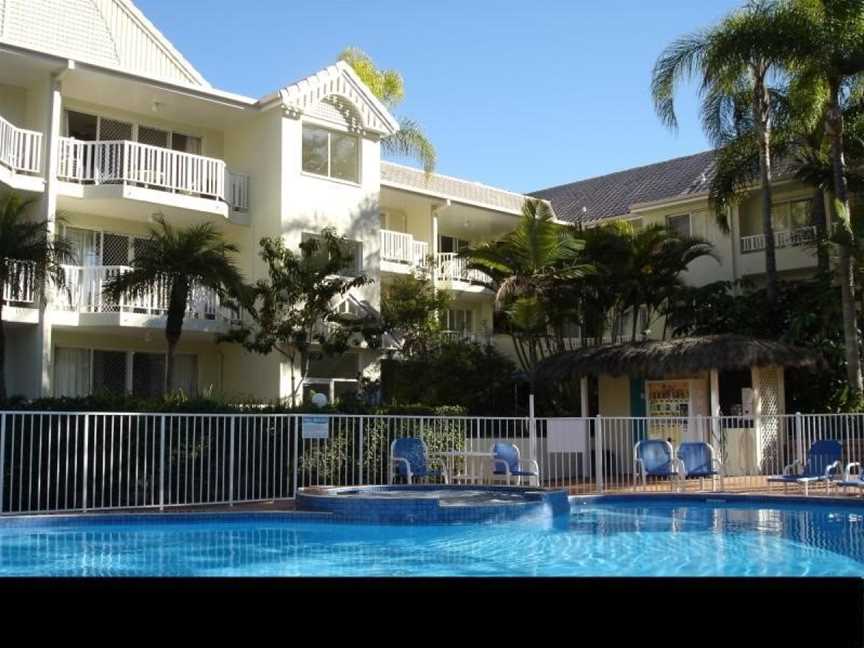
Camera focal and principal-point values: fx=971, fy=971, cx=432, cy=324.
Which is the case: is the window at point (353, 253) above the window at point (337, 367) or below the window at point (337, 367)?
above

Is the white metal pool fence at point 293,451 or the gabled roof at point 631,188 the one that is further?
the gabled roof at point 631,188

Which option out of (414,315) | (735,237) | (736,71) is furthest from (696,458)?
(735,237)

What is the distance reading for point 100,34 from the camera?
81.7 ft

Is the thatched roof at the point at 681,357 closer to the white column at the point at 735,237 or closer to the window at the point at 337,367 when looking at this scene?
the window at the point at 337,367

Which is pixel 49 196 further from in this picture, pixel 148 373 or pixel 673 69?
pixel 673 69

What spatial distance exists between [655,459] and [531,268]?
901 cm

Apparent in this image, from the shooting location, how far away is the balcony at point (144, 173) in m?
21.8

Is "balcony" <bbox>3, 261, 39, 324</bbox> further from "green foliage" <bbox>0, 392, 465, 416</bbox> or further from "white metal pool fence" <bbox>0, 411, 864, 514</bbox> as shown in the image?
"white metal pool fence" <bbox>0, 411, 864, 514</bbox>

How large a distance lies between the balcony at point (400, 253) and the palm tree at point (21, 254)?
34.4ft

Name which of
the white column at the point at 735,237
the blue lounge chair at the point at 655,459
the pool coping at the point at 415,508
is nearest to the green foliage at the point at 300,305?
the pool coping at the point at 415,508

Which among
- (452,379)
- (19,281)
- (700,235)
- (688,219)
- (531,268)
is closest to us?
(19,281)
